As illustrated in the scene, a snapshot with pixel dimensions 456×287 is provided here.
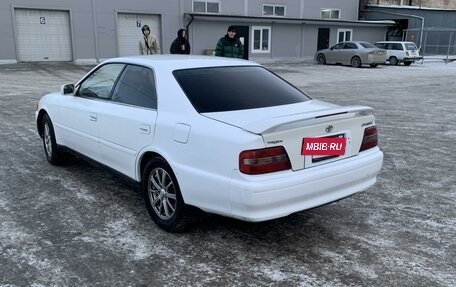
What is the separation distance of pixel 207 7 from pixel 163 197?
23496 millimetres

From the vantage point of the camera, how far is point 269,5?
28.3 metres

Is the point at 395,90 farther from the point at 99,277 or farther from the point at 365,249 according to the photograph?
the point at 99,277

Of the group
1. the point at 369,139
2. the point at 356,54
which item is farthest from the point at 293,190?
the point at 356,54

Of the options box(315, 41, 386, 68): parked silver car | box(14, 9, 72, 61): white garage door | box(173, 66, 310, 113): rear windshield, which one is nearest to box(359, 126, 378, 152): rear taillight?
box(173, 66, 310, 113): rear windshield

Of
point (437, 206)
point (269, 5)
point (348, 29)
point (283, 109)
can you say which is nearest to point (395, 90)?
point (437, 206)

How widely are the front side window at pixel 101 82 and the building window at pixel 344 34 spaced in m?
28.3

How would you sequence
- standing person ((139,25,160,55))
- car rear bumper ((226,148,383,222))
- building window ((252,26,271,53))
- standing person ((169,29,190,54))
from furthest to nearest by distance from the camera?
building window ((252,26,271,53)) → standing person ((139,25,160,55)) → standing person ((169,29,190,54)) → car rear bumper ((226,148,383,222))

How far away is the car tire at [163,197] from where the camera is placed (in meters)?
3.64

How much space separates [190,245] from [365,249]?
141 cm

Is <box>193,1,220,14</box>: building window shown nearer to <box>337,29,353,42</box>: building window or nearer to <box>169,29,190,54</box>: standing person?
<box>337,29,353,42</box>: building window

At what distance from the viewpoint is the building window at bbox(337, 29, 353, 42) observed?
102 feet

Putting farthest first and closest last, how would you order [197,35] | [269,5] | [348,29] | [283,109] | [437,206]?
1. [348,29]
2. [269,5]
3. [197,35]
4. [437,206]
5. [283,109]

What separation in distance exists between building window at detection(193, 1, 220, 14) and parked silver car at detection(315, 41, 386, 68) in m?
7.40

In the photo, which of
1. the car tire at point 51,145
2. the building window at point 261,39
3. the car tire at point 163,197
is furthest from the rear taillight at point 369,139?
the building window at point 261,39
